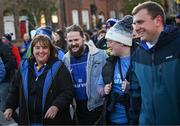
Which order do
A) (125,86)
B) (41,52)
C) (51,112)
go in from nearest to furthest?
(125,86) < (51,112) < (41,52)

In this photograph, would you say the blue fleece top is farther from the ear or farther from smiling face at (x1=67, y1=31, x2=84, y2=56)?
the ear

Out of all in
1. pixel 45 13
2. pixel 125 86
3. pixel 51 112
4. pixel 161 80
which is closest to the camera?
pixel 161 80

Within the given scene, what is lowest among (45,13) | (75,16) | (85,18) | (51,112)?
(51,112)

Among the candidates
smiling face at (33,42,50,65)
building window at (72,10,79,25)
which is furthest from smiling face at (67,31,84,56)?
building window at (72,10,79,25)

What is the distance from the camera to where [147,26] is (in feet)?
15.2

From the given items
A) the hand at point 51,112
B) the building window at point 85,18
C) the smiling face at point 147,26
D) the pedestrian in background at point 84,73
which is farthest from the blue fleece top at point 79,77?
the building window at point 85,18

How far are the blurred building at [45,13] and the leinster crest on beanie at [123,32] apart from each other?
26.7 metres

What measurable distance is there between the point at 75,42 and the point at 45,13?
109 feet

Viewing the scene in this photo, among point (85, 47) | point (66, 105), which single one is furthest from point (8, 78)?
point (66, 105)

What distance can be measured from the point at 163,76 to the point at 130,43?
161 centimetres

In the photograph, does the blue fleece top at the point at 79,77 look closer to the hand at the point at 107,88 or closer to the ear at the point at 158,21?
the hand at the point at 107,88

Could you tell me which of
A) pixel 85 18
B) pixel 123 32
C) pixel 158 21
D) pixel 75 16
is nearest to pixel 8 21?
pixel 75 16

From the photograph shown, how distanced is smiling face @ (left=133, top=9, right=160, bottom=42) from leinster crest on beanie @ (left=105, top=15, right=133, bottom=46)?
1.32 metres

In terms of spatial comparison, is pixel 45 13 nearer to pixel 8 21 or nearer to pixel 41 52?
pixel 8 21
